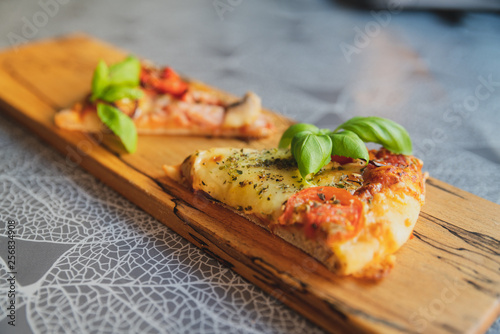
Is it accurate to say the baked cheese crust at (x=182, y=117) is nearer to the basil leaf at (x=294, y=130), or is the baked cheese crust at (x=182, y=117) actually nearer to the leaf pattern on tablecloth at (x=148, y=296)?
the basil leaf at (x=294, y=130)

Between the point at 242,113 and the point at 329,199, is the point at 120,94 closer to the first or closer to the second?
the point at 242,113

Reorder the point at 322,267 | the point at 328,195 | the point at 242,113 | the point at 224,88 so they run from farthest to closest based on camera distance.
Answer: the point at 224,88 → the point at 242,113 → the point at 328,195 → the point at 322,267

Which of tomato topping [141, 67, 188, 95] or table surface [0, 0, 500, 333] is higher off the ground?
tomato topping [141, 67, 188, 95]

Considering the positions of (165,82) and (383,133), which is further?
(165,82)

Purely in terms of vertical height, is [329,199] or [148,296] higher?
[329,199]

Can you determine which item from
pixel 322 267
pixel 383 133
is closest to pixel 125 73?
pixel 383 133

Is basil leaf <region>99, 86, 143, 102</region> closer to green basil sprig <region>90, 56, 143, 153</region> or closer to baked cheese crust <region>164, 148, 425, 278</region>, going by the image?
green basil sprig <region>90, 56, 143, 153</region>

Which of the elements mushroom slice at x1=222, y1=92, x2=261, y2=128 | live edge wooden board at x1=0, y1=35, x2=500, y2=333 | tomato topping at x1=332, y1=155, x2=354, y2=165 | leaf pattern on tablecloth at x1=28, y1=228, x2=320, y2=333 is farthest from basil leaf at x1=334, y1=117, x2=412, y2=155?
leaf pattern on tablecloth at x1=28, y1=228, x2=320, y2=333

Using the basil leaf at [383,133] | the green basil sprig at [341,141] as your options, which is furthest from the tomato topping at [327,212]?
the basil leaf at [383,133]
